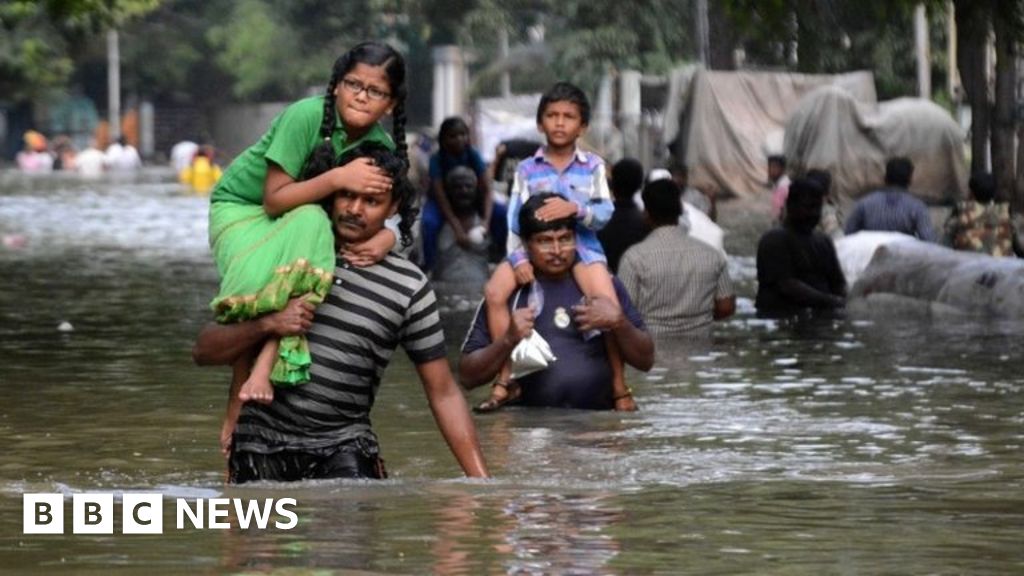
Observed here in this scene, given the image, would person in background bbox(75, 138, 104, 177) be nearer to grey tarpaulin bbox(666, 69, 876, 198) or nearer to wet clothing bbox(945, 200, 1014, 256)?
grey tarpaulin bbox(666, 69, 876, 198)

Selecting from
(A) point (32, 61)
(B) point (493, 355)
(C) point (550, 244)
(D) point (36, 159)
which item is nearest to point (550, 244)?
(C) point (550, 244)

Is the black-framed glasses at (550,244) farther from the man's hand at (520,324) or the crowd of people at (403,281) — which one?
the man's hand at (520,324)

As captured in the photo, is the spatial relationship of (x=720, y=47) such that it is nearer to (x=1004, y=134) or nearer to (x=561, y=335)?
→ (x=1004, y=134)

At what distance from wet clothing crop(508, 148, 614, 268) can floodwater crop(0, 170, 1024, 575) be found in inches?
32.8

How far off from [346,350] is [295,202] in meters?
0.46

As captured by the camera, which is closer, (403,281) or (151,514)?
(403,281)

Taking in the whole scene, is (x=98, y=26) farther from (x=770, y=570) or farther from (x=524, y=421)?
(x=770, y=570)

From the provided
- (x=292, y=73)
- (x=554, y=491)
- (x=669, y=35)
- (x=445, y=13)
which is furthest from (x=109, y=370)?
(x=292, y=73)

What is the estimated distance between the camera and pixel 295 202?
298 inches

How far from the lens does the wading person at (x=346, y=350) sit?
24.7 feet

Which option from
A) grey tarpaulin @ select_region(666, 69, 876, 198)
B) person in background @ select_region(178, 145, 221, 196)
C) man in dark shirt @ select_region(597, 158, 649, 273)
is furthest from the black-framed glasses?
person in background @ select_region(178, 145, 221, 196)

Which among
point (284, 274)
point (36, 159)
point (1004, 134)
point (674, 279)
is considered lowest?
point (36, 159)

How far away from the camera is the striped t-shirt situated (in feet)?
24.8

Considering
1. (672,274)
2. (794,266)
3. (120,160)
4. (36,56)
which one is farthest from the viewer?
(120,160)
